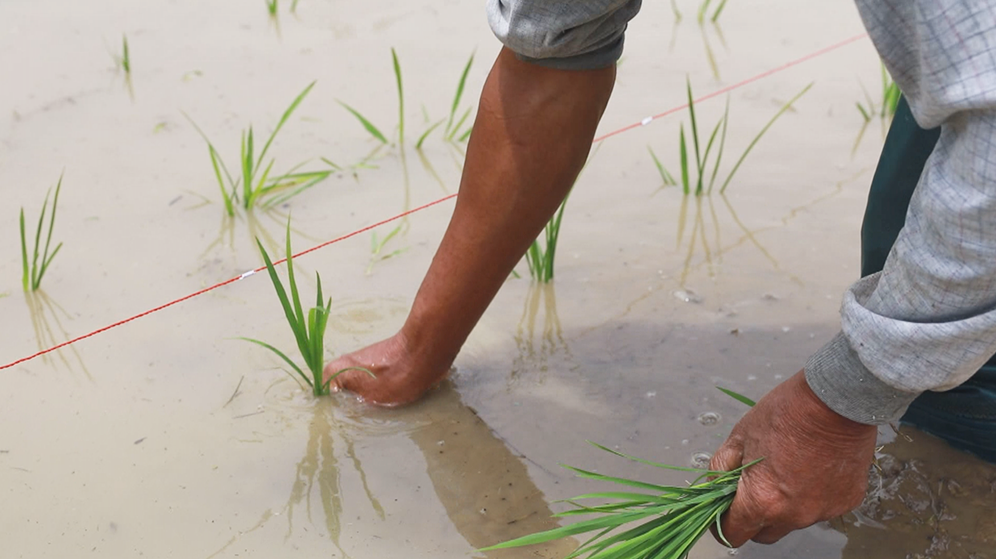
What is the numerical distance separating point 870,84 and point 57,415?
2332 millimetres

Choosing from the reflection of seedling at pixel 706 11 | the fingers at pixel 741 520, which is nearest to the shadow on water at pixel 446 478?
the fingers at pixel 741 520

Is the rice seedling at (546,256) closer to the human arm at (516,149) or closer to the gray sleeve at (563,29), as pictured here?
the human arm at (516,149)

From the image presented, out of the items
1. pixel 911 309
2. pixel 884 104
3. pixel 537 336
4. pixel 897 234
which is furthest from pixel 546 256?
pixel 884 104

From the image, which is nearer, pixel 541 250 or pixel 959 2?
pixel 959 2

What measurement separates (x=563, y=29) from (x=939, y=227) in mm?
590

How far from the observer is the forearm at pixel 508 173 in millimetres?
1517

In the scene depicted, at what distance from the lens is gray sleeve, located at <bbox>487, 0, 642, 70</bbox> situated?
136 cm

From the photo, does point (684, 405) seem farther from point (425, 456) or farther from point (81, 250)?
point (81, 250)

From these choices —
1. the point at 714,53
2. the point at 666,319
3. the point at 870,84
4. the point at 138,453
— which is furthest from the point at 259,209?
the point at 870,84

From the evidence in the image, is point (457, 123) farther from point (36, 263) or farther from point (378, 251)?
point (36, 263)

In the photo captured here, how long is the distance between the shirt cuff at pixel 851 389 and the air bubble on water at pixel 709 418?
51 centimetres

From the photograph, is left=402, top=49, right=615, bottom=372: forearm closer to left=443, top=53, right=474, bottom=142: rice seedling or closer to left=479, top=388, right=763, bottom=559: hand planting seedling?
left=479, top=388, right=763, bottom=559: hand planting seedling

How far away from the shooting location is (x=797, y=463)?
127 cm

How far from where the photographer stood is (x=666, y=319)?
201 centimetres
